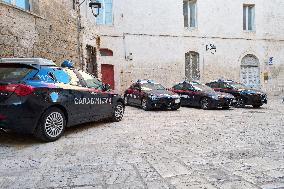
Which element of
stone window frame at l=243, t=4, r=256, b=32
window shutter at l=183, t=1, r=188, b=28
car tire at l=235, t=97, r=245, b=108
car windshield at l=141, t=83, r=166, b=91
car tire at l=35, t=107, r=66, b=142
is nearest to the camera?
car tire at l=35, t=107, r=66, b=142

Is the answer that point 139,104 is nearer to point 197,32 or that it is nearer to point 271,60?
point 197,32

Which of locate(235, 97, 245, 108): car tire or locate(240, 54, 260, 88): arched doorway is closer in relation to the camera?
locate(235, 97, 245, 108): car tire

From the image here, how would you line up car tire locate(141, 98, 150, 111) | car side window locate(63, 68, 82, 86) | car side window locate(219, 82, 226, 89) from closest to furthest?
car side window locate(63, 68, 82, 86) < car tire locate(141, 98, 150, 111) < car side window locate(219, 82, 226, 89)

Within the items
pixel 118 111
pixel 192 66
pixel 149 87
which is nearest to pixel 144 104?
pixel 149 87

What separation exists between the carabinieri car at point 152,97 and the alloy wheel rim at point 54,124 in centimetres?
646

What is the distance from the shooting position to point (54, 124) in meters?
6.08

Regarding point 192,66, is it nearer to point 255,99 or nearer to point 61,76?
point 255,99

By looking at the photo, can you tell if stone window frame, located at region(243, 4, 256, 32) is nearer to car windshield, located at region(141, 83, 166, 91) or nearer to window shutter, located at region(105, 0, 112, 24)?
window shutter, located at region(105, 0, 112, 24)

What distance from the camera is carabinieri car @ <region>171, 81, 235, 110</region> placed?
13.4m

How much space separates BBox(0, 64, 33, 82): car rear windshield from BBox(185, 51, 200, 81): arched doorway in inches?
630

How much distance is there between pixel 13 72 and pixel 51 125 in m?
1.27

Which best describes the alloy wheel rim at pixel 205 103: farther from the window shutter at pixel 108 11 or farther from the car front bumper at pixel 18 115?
the car front bumper at pixel 18 115

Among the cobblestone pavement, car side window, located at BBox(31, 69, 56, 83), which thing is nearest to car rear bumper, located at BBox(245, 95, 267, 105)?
the cobblestone pavement

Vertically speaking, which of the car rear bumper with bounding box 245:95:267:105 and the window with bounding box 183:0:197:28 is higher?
the window with bounding box 183:0:197:28
